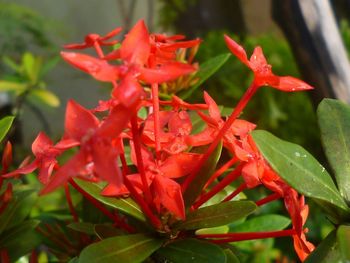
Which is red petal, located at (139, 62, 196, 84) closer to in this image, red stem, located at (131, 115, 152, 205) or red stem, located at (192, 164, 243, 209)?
red stem, located at (131, 115, 152, 205)

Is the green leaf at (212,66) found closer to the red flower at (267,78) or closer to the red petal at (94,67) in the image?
the red flower at (267,78)

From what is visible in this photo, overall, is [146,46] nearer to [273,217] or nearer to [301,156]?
[301,156]

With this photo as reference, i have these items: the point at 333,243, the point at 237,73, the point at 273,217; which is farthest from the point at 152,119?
the point at 237,73

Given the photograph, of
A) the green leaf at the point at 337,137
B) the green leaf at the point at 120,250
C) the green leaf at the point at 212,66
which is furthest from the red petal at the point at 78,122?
the green leaf at the point at 212,66

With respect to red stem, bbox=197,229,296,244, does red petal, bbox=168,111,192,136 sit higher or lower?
higher

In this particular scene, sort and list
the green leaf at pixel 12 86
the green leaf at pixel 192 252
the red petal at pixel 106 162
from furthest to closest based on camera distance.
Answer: the green leaf at pixel 12 86 → the green leaf at pixel 192 252 → the red petal at pixel 106 162

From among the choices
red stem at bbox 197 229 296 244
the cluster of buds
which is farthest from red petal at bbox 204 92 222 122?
red stem at bbox 197 229 296 244

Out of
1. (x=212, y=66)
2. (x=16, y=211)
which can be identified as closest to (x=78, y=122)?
(x=16, y=211)
